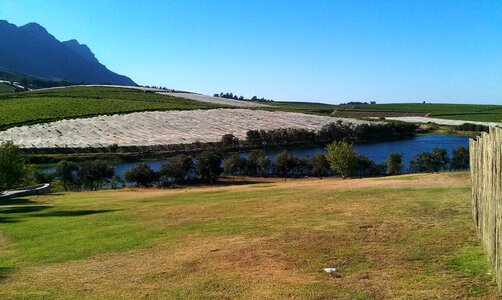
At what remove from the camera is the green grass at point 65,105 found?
133 metres

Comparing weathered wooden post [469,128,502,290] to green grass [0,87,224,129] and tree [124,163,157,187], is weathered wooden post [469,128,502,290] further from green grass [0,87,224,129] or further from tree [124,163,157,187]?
green grass [0,87,224,129]

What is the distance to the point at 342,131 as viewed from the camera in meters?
138

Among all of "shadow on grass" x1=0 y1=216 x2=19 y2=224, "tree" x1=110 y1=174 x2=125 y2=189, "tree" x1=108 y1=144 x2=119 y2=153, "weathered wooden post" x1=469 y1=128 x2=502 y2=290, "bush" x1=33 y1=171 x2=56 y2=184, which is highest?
"weathered wooden post" x1=469 y1=128 x2=502 y2=290

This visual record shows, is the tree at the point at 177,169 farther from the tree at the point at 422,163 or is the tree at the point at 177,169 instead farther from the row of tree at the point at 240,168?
the tree at the point at 422,163

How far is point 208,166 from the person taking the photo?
7662cm

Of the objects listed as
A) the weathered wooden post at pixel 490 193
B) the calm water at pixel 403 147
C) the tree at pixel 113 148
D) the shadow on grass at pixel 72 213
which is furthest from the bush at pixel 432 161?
the weathered wooden post at pixel 490 193

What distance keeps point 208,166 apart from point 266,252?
206ft

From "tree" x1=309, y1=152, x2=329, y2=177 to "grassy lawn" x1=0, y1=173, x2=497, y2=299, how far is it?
56.9m

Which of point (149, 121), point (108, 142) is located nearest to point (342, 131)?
point (149, 121)

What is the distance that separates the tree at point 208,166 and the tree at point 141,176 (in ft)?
28.0

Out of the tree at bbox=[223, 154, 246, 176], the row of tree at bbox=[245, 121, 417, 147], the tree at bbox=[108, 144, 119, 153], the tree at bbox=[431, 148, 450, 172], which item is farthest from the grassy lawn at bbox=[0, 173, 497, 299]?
the row of tree at bbox=[245, 121, 417, 147]

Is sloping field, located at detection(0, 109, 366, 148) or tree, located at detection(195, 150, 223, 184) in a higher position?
sloping field, located at detection(0, 109, 366, 148)

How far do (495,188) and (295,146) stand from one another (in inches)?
4664

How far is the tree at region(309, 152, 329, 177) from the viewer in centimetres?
8175
